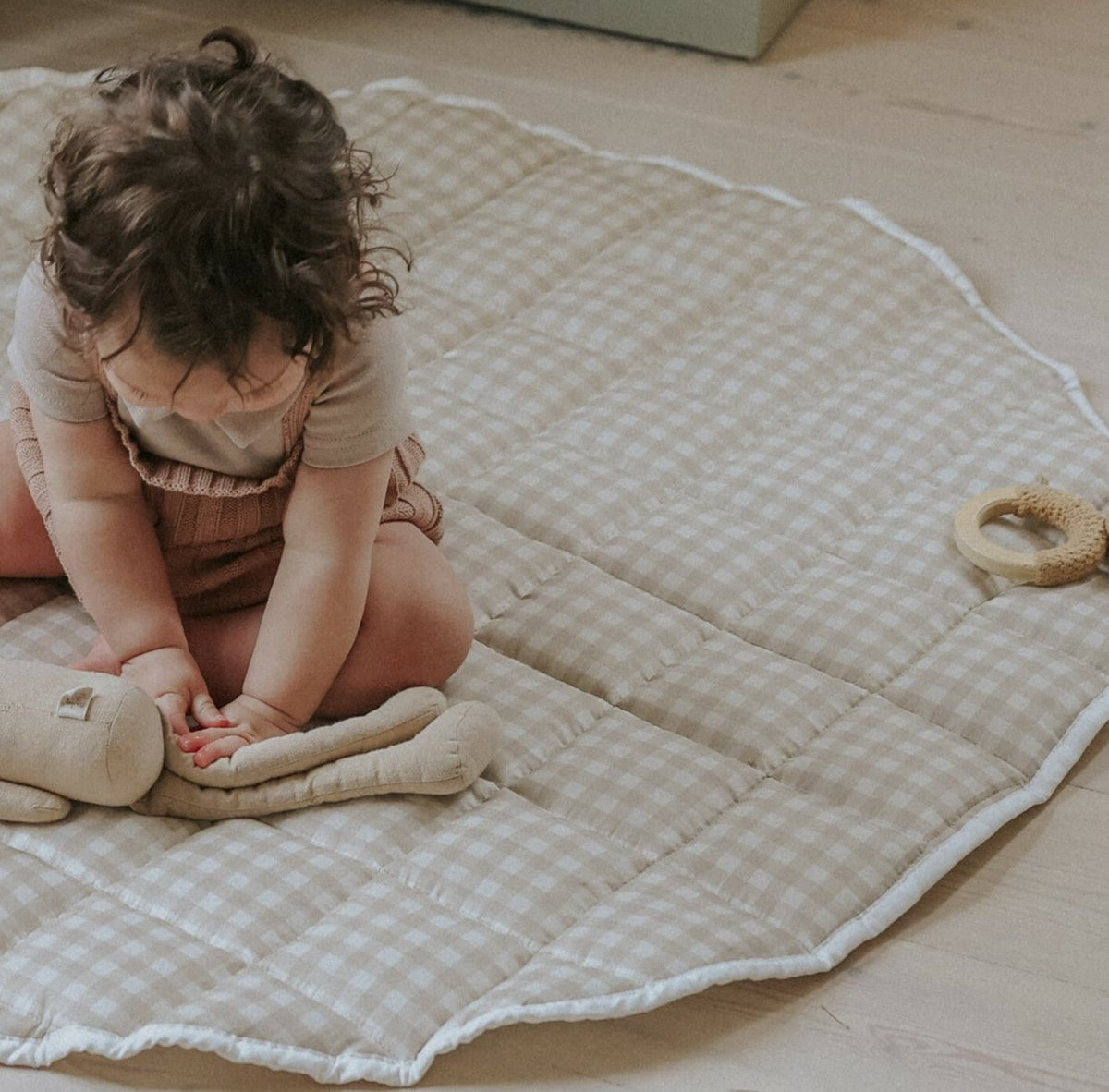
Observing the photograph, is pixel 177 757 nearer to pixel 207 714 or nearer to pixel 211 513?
pixel 207 714

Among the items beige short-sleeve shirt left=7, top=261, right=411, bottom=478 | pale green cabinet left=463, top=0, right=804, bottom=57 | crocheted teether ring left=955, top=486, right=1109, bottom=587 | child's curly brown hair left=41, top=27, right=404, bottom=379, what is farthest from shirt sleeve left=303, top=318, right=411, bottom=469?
pale green cabinet left=463, top=0, right=804, bottom=57

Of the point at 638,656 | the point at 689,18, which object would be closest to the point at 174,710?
the point at 638,656

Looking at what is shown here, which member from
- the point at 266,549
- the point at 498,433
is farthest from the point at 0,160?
the point at 266,549

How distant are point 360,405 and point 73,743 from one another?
244mm

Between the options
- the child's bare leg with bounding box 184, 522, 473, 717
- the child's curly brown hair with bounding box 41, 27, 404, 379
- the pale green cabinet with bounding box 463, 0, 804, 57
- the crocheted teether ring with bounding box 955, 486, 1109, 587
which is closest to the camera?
the child's curly brown hair with bounding box 41, 27, 404, 379

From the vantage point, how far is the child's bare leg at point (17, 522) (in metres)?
1.11

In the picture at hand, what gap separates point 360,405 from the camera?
987 mm

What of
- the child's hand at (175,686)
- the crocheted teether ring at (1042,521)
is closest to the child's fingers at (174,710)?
the child's hand at (175,686)

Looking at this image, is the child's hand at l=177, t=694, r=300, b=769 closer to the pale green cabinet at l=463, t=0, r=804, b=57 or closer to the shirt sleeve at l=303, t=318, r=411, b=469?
the shirt sleeve at l=303, t=318, r=411, b=469

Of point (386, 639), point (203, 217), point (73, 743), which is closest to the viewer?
point (203, 217)

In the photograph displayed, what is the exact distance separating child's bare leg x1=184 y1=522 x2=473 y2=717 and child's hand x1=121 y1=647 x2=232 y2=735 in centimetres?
4

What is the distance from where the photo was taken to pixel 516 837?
97 centimetres

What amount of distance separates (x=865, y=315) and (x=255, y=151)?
77cm

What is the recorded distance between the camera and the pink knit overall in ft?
3.35
